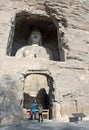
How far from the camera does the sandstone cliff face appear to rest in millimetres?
9094

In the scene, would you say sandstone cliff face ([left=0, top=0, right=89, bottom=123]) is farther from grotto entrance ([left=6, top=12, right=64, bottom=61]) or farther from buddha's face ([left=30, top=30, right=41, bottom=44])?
buddha's face ([left=30, top=30, right=41, bottom=44])

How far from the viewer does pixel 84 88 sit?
31.6 feet

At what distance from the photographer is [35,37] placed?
532 inches

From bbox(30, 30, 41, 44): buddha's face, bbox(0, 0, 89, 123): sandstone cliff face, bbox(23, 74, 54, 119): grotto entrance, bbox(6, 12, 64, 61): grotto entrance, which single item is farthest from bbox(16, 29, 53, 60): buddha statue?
bbox(0, 0, 89, 123): sandstone cliff face

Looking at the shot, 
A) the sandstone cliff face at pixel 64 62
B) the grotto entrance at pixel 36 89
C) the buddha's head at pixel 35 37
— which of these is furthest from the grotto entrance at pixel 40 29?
the grotto entrance at pixel 36 89

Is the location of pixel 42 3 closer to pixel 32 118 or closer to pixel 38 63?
pixel 38 63

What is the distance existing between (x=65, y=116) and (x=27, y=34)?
6.67 m

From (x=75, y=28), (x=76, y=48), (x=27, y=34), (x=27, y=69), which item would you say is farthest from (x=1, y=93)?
(x=27, y=34)

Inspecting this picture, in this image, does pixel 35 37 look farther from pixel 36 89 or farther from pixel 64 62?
pixel 64 62

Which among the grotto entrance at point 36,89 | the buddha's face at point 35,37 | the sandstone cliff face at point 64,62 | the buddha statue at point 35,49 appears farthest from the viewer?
the buddha's face at point 35,37

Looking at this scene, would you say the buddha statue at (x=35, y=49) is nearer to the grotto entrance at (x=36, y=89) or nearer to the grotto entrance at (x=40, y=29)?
the grotto entrance at (x=40, y=29)

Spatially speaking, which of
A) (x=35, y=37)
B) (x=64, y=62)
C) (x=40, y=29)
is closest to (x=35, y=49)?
(x=35, y=37)

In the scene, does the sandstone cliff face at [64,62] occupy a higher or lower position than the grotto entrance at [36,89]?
higher

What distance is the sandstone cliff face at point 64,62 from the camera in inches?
358
